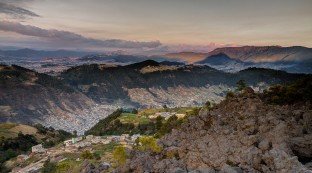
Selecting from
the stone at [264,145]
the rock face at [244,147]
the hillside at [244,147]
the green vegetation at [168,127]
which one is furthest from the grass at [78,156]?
the stone at [264,145]

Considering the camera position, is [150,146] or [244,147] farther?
[150,146]

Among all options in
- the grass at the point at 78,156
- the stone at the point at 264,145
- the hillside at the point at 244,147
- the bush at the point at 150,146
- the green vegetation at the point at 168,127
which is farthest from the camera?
the green vegetation at the point at 168,127

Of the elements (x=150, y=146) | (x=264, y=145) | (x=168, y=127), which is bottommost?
(x=168, y=127)

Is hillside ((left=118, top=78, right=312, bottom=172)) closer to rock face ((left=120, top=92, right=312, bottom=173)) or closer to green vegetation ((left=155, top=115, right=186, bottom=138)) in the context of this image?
rock face ((left=120, top=92, right=312, bottom=173))

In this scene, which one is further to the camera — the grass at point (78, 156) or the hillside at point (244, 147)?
the grass at point (78, 156)

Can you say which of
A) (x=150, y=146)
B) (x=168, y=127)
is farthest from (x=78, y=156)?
(x=150, y=146)

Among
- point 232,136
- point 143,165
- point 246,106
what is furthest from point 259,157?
point 246,106

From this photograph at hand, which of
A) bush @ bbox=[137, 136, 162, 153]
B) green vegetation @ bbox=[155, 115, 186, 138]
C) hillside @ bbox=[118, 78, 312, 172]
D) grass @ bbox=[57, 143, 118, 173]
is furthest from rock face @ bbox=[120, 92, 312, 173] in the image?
green vegetation @ bbox=[155, 115, 186, 138]

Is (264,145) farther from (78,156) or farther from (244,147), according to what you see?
(78,156)

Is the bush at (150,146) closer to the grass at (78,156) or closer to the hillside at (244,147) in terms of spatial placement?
the hillside at (244,147)
